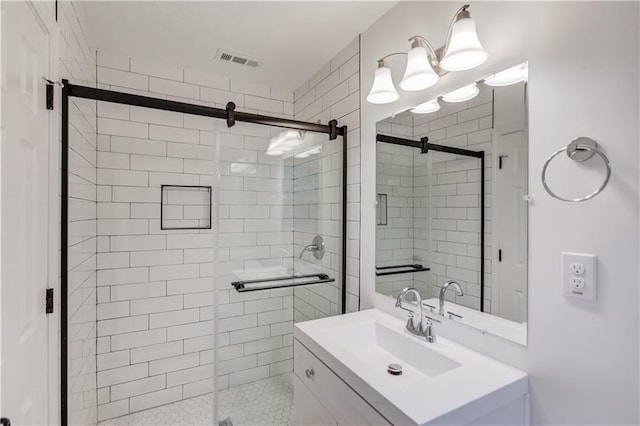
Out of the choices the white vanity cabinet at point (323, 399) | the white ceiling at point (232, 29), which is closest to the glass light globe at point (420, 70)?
the white ceiling at point (232, 29)

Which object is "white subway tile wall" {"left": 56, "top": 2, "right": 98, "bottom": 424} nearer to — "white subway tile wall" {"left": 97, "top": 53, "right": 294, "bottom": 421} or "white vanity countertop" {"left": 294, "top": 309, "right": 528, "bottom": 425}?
"white subway tile wall" {"left": 97, "top": 53, "right": 294, "bottom": 421}

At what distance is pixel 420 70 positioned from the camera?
1377 millimetres

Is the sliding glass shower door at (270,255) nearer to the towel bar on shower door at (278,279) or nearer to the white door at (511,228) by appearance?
the towel bar on shower door at (278,279)

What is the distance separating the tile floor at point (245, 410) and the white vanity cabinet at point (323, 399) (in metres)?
0.50

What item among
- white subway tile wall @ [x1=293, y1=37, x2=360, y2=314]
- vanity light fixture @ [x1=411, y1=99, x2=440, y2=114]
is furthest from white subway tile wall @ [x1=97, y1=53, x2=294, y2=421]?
vanity light fixture @ [x1=411, y1=99, x2=440, y2=114]

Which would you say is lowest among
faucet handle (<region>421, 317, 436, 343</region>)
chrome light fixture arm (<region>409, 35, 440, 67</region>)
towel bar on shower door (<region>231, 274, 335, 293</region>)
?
faucet handle (<region>421, 317, 436, 343</region>)

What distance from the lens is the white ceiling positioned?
5.74ft

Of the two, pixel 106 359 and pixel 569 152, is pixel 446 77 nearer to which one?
pixel 569 152

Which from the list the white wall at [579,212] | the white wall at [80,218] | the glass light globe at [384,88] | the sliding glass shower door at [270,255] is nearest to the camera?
the white wall at [579,212]

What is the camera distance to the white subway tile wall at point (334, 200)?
6.75 ft

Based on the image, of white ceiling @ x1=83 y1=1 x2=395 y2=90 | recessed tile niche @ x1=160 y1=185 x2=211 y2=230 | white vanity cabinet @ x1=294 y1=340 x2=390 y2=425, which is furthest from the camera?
recessed tile niche @ x1=160 y1=185 x2=211 y2=230

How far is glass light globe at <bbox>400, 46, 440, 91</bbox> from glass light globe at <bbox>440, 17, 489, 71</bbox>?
15 cm

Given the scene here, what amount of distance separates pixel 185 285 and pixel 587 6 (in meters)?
2.68

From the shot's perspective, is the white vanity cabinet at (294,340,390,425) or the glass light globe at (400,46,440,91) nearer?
the white vanity cabinet at (294,340,390,425)
